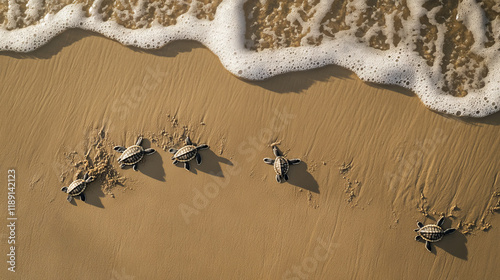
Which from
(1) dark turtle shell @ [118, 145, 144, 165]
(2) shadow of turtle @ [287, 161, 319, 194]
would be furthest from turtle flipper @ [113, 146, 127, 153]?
(2) shadow of turtle @ [287, 161, 319, 194]

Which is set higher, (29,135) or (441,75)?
(441,75)

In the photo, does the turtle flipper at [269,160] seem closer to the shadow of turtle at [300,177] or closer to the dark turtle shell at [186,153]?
the shadow of turtle at [300,177]

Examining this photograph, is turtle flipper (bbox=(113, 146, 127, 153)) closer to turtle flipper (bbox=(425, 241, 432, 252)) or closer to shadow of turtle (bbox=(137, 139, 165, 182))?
shadow of turtle (bbox=(137, 139, 165, 182))

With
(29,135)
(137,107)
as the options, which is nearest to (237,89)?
(137,107)

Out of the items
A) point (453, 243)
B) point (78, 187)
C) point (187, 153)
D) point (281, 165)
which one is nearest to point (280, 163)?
point (281, 165)

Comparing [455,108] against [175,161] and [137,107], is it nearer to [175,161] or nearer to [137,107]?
[175,161]

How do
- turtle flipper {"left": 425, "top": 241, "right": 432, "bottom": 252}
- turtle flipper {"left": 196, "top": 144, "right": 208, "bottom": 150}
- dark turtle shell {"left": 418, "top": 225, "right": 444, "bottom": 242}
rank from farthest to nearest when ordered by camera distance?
1. turtle flipper {"left": 196, "top": 144, "right": 208, "bottom": 150}
2. turtle flipper {"left": 425, "top": 241, "right": 432, "bottom": 252}
3. dark turtle shell {"left": 418, "top": 225, "right": 444, "bottom": 242}
